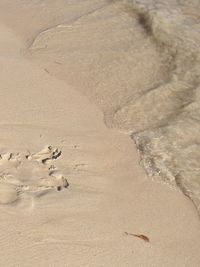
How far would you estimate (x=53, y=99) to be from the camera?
162 inches

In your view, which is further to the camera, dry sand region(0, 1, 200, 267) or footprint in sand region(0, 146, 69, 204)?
footprint in sand region(0, 146, 69, 204)

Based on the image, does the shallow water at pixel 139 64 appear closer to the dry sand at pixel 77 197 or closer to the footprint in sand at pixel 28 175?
the dry sand at pixel 77 197

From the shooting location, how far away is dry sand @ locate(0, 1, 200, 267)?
2.67 metres

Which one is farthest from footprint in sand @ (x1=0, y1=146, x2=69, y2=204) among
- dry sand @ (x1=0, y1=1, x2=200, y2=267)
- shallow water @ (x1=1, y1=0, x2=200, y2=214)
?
shallow water @ (x1=1, y1=0, x2=200, y2=214)

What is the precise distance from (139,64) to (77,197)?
2.12 meters

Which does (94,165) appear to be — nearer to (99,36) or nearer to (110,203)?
(110,203)

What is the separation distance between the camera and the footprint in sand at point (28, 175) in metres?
2.98

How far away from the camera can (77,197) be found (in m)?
3.06

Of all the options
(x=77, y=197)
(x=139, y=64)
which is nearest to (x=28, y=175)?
(x=77, y=197)

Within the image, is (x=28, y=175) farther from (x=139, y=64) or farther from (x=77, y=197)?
(x=139, y=64)

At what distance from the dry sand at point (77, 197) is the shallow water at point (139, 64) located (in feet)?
0.62

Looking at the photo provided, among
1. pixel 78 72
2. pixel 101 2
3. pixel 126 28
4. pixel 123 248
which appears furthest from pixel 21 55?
pixel 123 248

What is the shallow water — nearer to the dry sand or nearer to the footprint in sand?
the dry sand

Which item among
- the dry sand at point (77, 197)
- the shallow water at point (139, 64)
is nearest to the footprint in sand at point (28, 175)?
the dry sand at point (77, 197)
